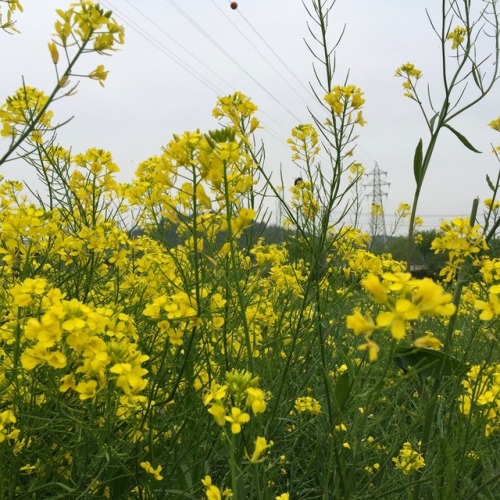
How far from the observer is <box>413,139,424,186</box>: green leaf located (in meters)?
1.76

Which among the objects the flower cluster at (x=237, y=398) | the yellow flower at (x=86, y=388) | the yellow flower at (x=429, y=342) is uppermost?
the yellow flower at (x=429, y=342)

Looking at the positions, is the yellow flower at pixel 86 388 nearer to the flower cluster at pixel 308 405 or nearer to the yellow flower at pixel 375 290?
the yellow flower at pixel 375 290

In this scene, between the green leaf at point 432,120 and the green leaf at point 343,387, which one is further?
the green leaf at point 432,120

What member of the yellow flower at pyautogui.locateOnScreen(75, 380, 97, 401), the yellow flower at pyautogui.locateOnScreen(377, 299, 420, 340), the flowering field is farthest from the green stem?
the yellow flower at pyautogui.locateOnScreen(75, 380, 97, 401)

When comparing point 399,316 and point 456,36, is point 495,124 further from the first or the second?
point 399,316

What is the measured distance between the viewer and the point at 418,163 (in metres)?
1.78

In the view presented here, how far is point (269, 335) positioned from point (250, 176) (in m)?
1.31

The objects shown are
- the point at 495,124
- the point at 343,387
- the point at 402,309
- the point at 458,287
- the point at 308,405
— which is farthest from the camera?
the point at 495,124

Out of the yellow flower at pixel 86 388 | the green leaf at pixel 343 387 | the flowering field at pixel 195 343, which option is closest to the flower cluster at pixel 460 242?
the flowering field at pixel 195 343

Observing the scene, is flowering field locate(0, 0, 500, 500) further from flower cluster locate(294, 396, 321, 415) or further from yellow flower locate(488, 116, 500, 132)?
yellow flower locate(488, 116, 500, 132)

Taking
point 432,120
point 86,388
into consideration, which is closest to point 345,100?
point 432,120

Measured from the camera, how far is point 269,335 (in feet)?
8.06

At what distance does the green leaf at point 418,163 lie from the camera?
1.76 metres

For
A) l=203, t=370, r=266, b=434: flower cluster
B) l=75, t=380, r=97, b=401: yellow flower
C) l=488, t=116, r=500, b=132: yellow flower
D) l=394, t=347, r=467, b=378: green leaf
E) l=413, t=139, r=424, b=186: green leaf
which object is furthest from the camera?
l=488, t=116, r=500, b=132: yellow flower
